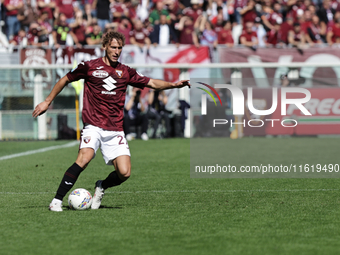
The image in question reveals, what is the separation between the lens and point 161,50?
1884 cm

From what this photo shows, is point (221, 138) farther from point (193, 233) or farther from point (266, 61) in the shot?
point (193, 233)

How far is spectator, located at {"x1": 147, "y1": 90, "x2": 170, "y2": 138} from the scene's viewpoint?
18.3 metres

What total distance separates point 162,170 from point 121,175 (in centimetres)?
404

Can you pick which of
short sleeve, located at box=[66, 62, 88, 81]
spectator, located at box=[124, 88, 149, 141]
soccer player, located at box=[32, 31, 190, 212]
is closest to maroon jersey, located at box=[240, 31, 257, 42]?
spectator, located at box=[124, 88, 149, 141]

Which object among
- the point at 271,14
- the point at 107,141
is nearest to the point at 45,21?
the point at 271,14

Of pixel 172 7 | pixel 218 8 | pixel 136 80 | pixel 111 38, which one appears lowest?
pixel 136 80

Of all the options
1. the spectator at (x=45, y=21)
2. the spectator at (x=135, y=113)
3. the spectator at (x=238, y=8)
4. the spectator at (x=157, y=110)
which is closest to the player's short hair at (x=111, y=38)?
the spectator at (x=135, y=113)

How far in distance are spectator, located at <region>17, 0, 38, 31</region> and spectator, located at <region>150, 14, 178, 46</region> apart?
4.40 metres

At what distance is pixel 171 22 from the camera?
64.0ft

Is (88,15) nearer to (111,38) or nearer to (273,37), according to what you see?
(273,37)

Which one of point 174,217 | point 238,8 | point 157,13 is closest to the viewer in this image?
point 174,217

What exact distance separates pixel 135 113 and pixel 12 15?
5831mm

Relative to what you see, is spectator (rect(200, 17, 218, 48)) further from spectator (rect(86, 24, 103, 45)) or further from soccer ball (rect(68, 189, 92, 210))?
soccer ball (rect(68, 189, 92, 210))

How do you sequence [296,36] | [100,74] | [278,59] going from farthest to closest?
[296,36], [278,59], [100,74]
